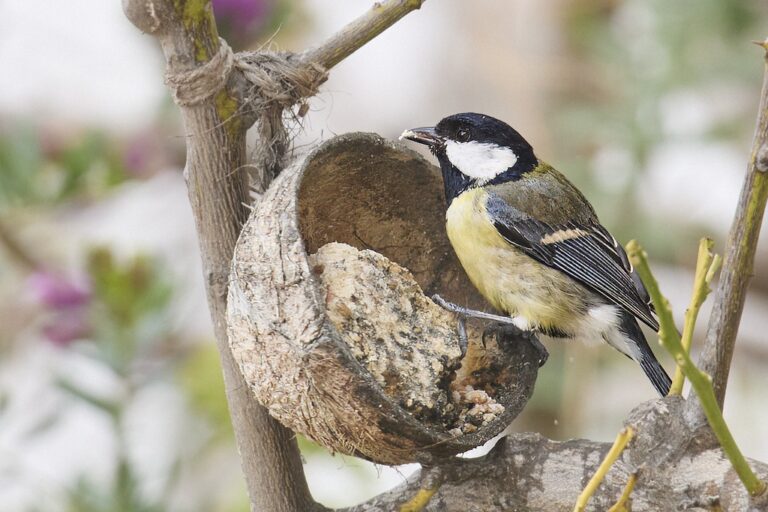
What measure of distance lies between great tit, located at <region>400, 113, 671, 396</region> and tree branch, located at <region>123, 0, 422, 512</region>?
0.38m

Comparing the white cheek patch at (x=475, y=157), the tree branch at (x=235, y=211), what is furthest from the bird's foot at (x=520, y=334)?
the tree branch at (x=235, y=211)

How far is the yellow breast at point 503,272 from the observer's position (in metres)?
1.60

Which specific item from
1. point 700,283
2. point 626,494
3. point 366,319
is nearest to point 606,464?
point 626,494

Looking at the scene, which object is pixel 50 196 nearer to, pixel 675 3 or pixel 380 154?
pixel 380 154

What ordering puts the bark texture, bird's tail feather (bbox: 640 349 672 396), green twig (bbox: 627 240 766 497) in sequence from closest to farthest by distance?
green twig (bbox: 627 240 766 497), the bark texture, bird's tail feather (bbox: 640 349 672 396)

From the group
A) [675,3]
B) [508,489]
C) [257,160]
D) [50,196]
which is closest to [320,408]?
[508,489]

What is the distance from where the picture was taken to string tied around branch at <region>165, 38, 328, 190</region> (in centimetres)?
127

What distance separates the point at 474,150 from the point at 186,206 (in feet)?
7.24

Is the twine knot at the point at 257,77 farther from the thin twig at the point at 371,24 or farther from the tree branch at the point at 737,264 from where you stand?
the tree branch at the point at 737,264

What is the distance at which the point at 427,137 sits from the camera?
174 centimetres

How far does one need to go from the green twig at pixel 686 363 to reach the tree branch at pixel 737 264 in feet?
0.55

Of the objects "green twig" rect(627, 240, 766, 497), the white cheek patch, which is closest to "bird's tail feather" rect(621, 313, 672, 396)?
the white cheek patch

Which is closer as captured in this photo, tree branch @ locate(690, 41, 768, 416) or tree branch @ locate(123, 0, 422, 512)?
tree branch @ locate(690, 41, 768, 416)

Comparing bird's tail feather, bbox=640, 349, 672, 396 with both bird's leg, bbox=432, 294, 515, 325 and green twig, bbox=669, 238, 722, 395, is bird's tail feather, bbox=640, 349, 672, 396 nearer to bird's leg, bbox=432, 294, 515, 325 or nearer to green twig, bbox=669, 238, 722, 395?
bird's leg, bbox=432, 294, 515, 325
